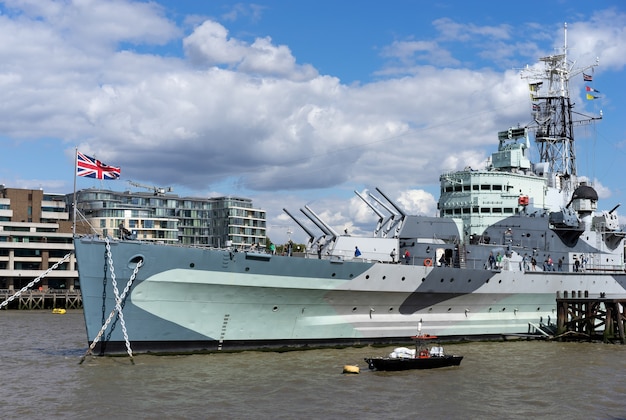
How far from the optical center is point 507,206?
34.5 m

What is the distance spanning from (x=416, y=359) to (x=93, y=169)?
1314cm

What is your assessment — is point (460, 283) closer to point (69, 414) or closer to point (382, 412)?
point (382, 412)

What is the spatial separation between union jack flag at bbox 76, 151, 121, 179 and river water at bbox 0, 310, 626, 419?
6.55 m

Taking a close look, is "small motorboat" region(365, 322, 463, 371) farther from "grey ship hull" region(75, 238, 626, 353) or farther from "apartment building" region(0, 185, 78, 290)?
"apartment building" region(0, 185, 78, 290)

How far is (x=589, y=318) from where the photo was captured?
107 feet

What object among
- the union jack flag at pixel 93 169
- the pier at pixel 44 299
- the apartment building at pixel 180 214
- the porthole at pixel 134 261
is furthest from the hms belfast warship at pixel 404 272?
the apartment building at pixel 180 214

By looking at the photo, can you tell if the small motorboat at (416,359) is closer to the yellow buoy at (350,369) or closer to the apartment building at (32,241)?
the yellow buoy at (350,369)

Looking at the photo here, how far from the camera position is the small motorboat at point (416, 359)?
73.3 feet

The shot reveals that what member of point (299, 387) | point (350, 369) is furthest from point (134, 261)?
point (350, 369)

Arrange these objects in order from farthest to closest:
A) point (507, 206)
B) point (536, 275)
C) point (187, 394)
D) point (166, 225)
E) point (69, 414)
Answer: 1. point (166, 225)
2. point (507, 206)
3. point (536, 275)
4. point (187, 394)
5. point (69, 414)

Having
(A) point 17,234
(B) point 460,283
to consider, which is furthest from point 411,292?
(A) point 17,234

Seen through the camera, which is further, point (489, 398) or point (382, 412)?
point (489, 398)

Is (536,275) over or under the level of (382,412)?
over

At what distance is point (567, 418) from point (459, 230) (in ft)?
52.4
